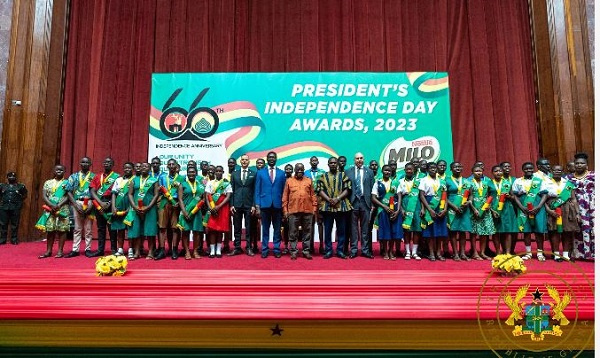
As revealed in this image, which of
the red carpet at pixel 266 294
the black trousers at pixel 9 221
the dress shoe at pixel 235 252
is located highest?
the black trousers at pixel 9 221

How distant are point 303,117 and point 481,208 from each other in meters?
3.93

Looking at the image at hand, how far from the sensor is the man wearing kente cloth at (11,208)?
684 cm

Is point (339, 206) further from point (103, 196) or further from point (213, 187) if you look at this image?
point (103, 196)

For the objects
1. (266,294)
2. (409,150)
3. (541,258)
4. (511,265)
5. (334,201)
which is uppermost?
(409,150)

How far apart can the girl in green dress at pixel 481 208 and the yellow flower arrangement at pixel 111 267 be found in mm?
3970

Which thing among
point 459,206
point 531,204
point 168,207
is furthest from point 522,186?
point 168,207

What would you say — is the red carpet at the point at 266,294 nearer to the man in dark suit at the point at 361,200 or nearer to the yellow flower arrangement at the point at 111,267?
the yellow flower arrangement at the point at 111,267

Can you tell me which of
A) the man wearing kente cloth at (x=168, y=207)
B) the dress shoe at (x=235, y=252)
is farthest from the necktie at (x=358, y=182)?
the man wearing kente cloth at (x=168, y=207)

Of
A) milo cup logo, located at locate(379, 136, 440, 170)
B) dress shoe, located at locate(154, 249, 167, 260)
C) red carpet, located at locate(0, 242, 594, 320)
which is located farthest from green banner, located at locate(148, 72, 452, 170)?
red carpet, located at locate(0, 242, 594, 320)

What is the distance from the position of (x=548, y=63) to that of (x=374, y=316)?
7.29 meters

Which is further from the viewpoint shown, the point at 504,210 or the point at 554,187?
the point at 504,210

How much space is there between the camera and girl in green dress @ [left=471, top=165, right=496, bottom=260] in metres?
4.91

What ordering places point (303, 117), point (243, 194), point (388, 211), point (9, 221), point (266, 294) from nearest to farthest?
point (266, 294), point (388, 211), point (243, 194), point (9, 221), point (303, 117)

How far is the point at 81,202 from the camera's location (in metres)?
5.03
